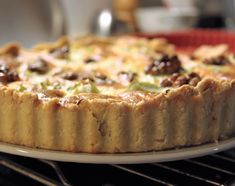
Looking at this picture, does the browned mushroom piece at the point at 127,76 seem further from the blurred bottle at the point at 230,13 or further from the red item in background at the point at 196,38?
the blurred bottle at the point at 230,13

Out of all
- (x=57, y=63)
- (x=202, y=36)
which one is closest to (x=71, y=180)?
(x=57, y=63)

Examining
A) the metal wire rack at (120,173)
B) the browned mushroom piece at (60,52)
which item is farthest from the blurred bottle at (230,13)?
the metal wire rack at (120,173)

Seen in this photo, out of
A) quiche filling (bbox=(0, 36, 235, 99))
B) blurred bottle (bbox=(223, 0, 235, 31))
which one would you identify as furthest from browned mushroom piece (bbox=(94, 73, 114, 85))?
blurred bottle (bbox=(223, 0, 235, 31))

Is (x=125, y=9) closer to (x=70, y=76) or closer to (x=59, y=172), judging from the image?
(x=70, y=76)

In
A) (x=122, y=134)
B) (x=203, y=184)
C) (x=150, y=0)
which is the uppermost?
(x=150, y=0)

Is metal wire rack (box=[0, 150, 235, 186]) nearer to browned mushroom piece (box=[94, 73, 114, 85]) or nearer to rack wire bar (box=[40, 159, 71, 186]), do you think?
rack wire bar (box=[40, 159, 71, 186])

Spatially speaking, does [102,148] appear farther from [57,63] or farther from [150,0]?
[150,0]
